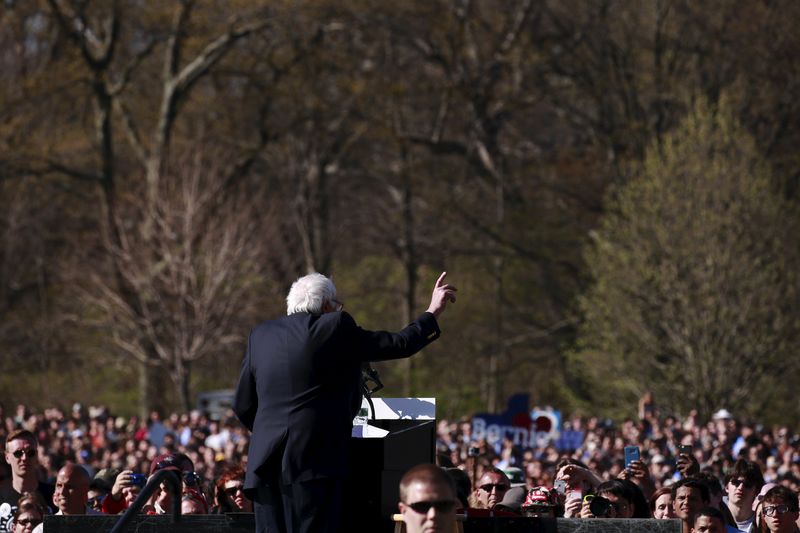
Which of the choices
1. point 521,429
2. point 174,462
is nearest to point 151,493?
point 174,462

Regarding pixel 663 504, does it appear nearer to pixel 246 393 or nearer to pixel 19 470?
pixel 246 393

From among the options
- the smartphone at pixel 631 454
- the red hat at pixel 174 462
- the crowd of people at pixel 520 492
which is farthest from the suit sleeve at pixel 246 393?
the smartphone at pixel 631 454

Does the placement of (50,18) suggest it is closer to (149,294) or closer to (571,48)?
(149,294)

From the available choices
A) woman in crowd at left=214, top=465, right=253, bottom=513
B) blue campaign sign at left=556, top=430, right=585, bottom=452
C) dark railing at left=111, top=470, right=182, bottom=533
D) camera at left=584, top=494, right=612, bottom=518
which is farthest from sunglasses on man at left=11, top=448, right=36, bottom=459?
blue campaign sign at left=556, top=430, right=585, bottom=452

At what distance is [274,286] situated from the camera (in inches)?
Answer: 1644

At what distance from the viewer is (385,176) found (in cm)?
4400

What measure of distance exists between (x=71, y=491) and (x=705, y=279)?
26335mm

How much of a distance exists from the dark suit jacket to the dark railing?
1.39ft

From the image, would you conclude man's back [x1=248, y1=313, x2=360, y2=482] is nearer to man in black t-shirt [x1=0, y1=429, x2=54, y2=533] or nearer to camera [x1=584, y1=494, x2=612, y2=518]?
camera [x1=584, y1=494, x2=612, y2=518]

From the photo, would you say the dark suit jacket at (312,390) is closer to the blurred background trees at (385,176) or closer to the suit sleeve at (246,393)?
the suit sleeve at (246,393)

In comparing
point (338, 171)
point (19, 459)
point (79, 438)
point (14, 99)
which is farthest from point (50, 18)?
point (19, 459)

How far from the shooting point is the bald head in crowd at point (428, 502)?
611 cm

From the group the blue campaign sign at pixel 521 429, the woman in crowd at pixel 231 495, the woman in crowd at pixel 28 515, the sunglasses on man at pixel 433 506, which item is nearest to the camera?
the sunglasses on man at pixel 433 506

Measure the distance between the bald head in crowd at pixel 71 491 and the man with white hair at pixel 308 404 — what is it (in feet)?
9.74
